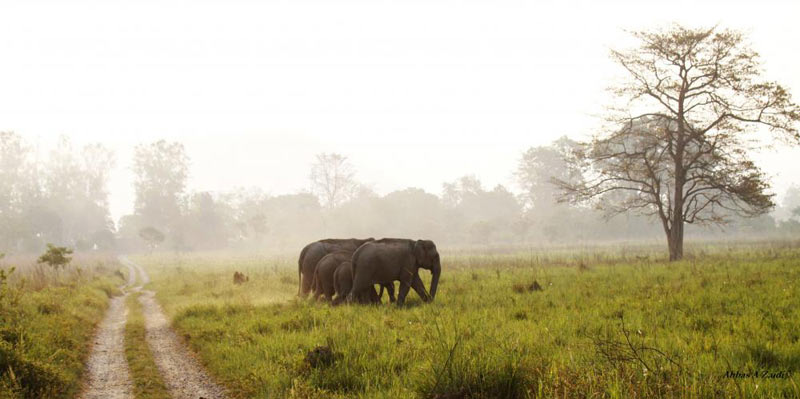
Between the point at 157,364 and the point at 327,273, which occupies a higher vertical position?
the point at 327,273

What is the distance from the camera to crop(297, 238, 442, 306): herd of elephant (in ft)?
43.4

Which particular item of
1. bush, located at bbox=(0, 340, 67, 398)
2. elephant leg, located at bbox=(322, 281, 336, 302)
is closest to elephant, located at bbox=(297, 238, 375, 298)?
elephant leg, located at bbox=(322, 281, 336, 302)

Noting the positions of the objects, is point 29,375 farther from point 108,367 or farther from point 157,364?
point 157,364

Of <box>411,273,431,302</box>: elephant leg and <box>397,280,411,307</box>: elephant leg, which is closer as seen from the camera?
<box>397,280,411,307</box>: elephant leg

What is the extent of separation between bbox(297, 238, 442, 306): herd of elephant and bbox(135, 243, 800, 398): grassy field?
2.74 feet

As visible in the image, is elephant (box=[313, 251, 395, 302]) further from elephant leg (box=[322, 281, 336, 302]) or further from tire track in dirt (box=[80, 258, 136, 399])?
tire track in dirt (box=[80, 258, 136, 399])

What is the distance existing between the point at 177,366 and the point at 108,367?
1380 millimetres

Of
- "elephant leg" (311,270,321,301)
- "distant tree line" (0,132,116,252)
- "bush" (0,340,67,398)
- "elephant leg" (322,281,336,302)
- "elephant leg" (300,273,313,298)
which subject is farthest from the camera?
"distant tree line" (0,132,116,252)

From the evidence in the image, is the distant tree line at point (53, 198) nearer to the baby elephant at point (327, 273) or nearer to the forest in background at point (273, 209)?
the forest in background at point (273, 209)

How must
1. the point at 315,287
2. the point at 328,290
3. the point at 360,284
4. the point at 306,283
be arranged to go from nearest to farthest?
the point at 360,284
the point at 328,290
the point at 315,287
the point at 306,283

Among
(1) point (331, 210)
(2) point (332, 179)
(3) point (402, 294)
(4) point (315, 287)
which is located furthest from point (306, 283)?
(2) point (332, 179)

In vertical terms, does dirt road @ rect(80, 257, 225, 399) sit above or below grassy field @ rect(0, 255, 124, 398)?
below

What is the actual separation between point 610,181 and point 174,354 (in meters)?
25.2

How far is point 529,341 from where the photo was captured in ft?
25.7
